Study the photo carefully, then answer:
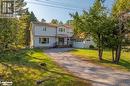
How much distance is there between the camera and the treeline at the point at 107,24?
28.1 m

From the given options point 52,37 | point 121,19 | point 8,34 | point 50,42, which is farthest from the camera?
point 52,37

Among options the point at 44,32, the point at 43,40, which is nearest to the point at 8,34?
the point at 43,40

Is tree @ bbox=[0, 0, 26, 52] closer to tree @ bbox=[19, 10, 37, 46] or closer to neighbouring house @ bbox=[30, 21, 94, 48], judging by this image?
tree @ bbox=[19, 10, 37, 46]

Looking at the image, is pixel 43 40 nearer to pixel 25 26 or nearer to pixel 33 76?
pixel 25 26

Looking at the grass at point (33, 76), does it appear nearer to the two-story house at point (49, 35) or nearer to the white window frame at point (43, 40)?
the two-story house at point (49, 35)

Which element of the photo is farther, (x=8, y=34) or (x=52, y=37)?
(x=52, y=37)

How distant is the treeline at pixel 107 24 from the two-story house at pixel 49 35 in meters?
22.8

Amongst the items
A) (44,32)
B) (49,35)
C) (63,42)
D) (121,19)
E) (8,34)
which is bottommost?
(63,42)

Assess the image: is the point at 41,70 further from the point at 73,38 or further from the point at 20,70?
the point at 73,38

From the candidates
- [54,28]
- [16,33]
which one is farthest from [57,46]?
[16,33]

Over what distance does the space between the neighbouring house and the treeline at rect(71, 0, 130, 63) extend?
74.8ft

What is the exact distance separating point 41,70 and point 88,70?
14.6 ft

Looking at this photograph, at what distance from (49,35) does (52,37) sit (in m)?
1.08

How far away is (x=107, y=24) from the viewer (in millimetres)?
28531
